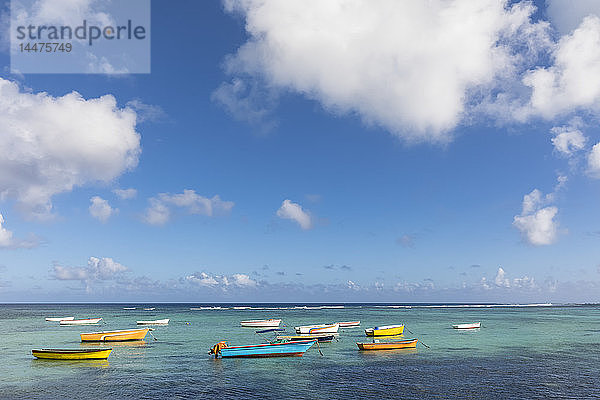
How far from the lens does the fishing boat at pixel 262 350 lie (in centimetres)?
4475

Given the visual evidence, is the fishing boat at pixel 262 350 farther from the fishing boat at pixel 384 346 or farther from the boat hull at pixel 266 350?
the fishing boat at pixel 384 346

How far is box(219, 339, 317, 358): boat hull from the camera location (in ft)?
147

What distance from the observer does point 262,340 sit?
219 ft

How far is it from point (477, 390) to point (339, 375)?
11712mm

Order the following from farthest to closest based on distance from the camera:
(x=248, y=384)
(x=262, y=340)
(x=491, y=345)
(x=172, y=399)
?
(x=262, y=340)
(x=491, y=345)
(x=248, y=384)
(x=172, y=399)

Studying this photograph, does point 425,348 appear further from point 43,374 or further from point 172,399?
point 43,374

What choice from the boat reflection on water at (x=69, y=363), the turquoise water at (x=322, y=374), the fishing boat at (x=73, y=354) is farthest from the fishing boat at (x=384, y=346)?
the fishing boat at (x=73, y=354)

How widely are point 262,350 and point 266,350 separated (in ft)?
1.55

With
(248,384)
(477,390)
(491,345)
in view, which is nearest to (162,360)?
(248,384)

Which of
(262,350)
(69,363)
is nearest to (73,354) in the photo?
(69,363)

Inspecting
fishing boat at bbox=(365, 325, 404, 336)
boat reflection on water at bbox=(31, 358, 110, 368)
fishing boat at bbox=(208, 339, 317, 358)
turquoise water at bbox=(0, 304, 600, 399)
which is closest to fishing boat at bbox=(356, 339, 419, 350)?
turquoise water at bbox=(0, 304, 600, 399)

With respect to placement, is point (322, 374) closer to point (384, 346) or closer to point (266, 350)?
point (266, 350)

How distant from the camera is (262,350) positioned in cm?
4525

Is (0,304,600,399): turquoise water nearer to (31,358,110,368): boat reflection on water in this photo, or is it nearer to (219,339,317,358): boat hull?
(31,358,110,368): boat reflection on water
